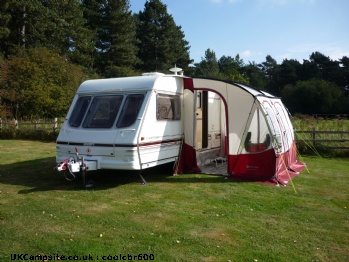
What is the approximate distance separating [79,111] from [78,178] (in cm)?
169

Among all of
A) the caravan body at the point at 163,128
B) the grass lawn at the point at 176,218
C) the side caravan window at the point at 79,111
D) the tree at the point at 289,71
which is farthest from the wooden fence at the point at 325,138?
the tree at the point at 289,71

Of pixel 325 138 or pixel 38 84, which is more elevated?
pixel 38 84

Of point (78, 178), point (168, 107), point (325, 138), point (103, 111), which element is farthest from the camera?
point (325, 138)

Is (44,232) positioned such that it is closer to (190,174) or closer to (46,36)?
(190,174)

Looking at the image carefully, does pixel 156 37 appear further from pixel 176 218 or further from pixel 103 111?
pixel 176 218

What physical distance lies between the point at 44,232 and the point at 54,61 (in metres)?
21.8

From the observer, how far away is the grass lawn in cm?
431

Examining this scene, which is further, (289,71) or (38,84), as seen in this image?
(289,71)

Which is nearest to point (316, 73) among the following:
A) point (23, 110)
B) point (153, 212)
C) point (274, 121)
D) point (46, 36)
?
point (46, 36)

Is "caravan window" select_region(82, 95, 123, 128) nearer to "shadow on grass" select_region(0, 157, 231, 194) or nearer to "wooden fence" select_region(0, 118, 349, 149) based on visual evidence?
"shadow on grass" select_region(0, 157, 231, 194)

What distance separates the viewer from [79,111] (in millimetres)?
8117

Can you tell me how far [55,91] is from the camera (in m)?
23.7

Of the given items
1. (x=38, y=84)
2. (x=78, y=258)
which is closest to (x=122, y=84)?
(x=78, y=258)

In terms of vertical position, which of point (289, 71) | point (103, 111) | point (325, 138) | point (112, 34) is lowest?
point (325, 138)
